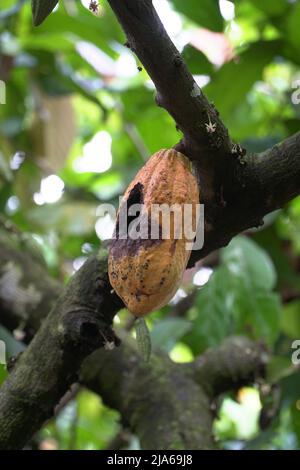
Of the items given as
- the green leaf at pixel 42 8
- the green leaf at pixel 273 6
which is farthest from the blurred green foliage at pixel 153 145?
the green leaf at pixel 42 8

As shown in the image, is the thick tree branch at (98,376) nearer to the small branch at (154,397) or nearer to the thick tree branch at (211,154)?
the small branch at (154,397)

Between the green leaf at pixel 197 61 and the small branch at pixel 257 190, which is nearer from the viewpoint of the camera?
the small branch at pixel 257 190

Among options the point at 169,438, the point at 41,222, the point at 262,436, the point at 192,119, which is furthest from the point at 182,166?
the point at 41,222

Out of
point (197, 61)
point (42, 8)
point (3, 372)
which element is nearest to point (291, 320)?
point (197, 61)

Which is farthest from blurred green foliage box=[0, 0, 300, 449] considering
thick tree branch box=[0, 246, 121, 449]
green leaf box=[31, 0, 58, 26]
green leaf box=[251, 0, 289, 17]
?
green leaf box=[31, 0, 58, 26]

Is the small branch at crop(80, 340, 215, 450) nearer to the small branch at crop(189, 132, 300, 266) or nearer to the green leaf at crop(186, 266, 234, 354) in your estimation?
the green leaf at crop(186, 266, 234, 354)

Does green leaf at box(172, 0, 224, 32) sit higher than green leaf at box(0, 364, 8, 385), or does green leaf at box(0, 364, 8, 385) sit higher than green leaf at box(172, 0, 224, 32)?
green leaf at box(172, 0, 224, 32)
